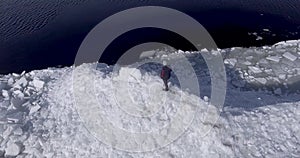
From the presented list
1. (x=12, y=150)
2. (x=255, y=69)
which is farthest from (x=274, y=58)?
(x=12, y=150)

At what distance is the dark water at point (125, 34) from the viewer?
22266 mm

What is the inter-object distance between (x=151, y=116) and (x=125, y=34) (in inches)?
429

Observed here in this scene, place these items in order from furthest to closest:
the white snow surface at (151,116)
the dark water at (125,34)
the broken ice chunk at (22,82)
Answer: the dark water at (125,34), the broken ice chunk at (22,82), the white snow surface at (151,116)

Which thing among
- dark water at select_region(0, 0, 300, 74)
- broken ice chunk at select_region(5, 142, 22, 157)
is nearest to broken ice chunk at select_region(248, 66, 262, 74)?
dark water at select_region(0, 0, 300, 74)

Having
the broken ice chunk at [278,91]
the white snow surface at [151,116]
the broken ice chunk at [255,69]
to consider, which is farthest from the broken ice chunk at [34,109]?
the broken ice chunk at [278,91]

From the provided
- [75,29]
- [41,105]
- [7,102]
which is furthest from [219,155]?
[75,29]

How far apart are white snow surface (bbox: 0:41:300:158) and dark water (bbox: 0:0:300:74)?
3.18 m

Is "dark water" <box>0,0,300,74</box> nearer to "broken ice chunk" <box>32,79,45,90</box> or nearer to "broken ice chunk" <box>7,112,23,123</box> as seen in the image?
"broken ice chunk" <box>32,79,45,90</box>

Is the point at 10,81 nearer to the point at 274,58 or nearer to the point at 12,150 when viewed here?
the point at 12,150

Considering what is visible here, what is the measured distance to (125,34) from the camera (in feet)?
78.7

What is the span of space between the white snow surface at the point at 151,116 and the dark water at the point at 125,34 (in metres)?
3.18

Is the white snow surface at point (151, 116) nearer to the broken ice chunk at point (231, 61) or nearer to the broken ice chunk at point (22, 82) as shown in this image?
the broken ice chunk at point (22, 82)

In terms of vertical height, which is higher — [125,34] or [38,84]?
[125,34]

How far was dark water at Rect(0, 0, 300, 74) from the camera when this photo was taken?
22266mm
